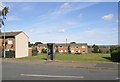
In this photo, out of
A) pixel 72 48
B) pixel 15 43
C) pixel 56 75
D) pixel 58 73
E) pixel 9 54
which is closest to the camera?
pixel 56 75

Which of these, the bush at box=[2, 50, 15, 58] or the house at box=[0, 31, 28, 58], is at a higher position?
the house at box=[0, 31, 28, 58]

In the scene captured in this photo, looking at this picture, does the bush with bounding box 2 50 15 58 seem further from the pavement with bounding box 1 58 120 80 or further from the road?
the road

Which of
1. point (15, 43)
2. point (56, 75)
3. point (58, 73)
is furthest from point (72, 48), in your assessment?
point (56, 75)

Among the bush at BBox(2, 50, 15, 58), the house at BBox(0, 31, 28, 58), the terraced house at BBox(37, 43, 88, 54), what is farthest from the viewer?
the terraced house at BBox(37, 43, 88, 54)

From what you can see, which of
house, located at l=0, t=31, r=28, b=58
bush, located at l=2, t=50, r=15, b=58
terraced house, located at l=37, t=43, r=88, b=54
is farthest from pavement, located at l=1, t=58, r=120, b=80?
terraced house, located at l=37, t=43, r=88, b=54

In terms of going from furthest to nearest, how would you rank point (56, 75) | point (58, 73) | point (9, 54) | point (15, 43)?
point (15, 43)
point (9, 54)
point (58, 73)
point (56, 75)

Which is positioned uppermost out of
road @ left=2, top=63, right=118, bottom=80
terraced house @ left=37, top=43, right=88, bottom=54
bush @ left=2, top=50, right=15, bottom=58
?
terraced house @ left=37, top=43, right=88, bottom=54

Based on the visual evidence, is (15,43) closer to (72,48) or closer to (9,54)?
(9,54)

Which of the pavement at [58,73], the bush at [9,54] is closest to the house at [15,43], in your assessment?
the bush at [9,54]

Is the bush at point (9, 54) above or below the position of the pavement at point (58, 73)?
above

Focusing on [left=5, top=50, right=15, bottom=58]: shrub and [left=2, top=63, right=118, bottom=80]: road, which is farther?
[left=5, top=50, right=15, bottom=58]: shrub

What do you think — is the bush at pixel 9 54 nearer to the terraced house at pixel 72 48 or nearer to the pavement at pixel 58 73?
the pavement at pixel 58 73

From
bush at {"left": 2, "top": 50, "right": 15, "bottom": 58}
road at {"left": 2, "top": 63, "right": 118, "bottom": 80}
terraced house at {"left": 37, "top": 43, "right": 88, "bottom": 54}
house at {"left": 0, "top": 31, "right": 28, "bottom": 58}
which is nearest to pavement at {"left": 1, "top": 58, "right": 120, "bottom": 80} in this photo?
road at {"left": 2, "top": 63, "right": 118, "bottom": 80}

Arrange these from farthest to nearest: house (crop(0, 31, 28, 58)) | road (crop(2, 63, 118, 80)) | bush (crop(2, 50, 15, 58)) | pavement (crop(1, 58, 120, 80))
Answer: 1. house (crop(0, 31, 28, 58))
2. bush (crop(2, 50, 15, 58))
3. pavement (crop(1, 58, 120, 80))
4. road (crop(2, 63, 118, 80))
